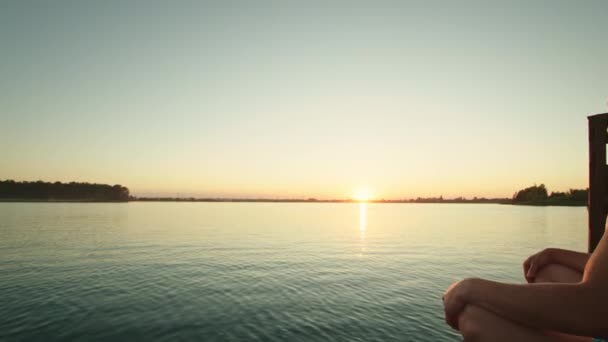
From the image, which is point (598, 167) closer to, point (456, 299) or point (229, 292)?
point (456, 299)

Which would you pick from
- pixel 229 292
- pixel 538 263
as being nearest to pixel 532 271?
pixel 538 263

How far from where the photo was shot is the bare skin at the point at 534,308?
2064mm

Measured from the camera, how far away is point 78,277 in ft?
68.2

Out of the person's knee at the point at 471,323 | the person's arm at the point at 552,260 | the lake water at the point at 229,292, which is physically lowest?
the lake water at the point at 229,292

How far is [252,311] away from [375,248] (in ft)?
87.4

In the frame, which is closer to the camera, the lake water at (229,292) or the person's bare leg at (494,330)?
the person's bare leg at (494,330)

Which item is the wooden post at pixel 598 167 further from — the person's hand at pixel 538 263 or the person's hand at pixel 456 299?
the person's hand at pixel 456 299

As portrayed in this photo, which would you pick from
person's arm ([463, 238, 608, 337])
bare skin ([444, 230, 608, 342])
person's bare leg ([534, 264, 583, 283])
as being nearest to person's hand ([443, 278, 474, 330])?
bare skin ([444, 230, 608, 342])

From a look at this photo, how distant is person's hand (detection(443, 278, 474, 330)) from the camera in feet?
8.74

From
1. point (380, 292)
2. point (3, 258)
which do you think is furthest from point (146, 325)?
point (3, 258)

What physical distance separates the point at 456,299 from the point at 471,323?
0.64 ft

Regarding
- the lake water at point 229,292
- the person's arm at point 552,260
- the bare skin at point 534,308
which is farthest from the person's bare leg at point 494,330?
the lake water at point 229,292

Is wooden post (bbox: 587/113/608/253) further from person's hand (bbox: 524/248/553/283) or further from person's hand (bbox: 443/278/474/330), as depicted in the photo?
person's hand (bbox: 443/278/474/330)

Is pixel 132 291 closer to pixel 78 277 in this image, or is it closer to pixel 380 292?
pixel 78 277
